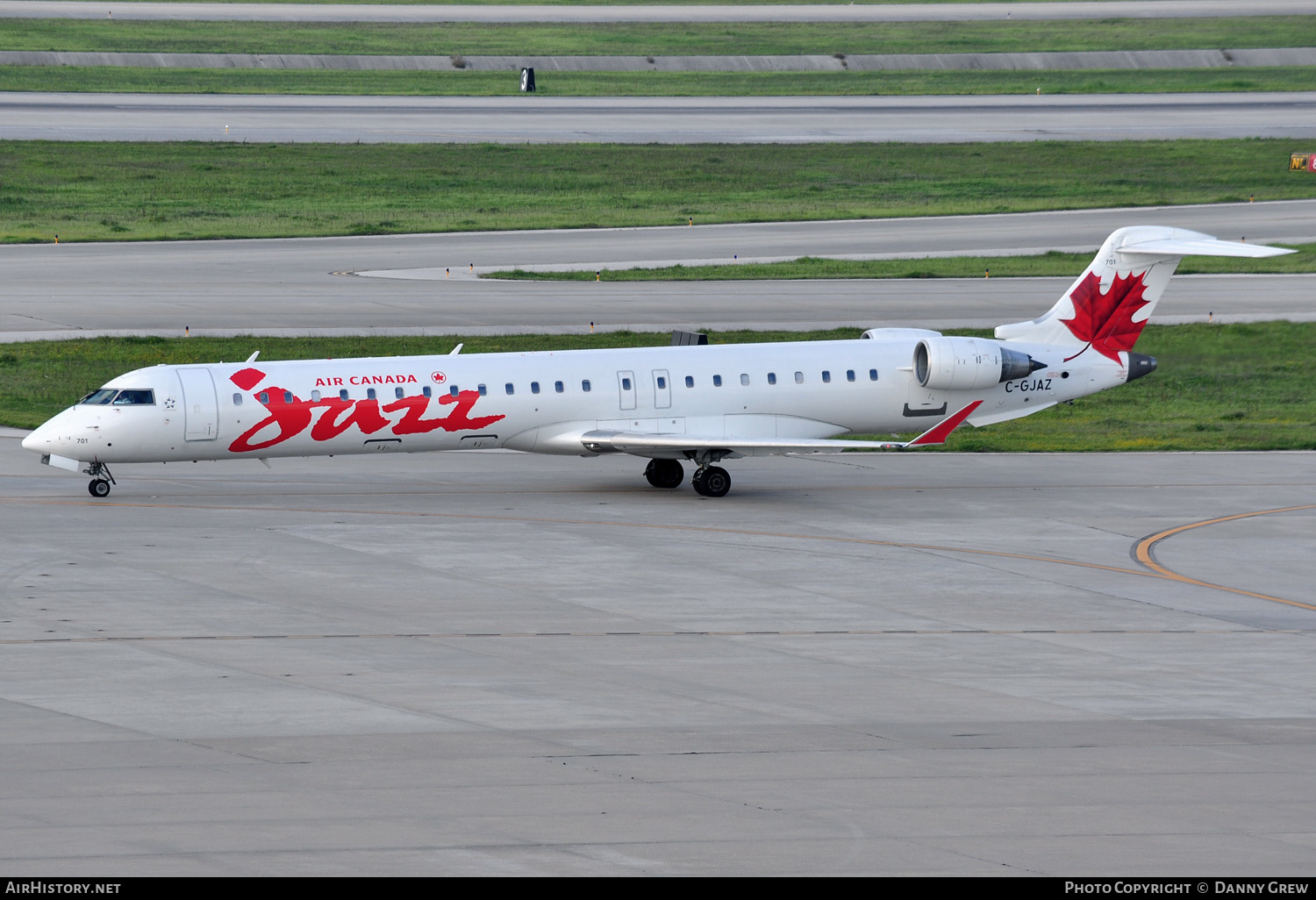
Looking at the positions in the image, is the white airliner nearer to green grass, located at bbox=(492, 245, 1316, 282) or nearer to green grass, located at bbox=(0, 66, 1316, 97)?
green grass, located at bbox=(492, 245, 1316, 282)

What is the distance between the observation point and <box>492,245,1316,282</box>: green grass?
60469 mm

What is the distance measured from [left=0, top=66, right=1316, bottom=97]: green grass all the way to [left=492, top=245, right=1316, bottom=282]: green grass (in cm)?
3988

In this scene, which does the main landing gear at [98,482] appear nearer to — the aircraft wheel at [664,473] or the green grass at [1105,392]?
the green grass at [1105,392]

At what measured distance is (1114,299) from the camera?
37.5 metres

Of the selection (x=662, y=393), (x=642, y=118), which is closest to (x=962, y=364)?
(x=662, y=393)

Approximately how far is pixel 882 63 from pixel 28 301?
231ft

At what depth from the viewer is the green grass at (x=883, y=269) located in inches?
2381

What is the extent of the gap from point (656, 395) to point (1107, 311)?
9.99 metres

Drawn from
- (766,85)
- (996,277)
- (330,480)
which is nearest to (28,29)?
(766,85)

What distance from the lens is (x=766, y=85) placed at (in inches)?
4146

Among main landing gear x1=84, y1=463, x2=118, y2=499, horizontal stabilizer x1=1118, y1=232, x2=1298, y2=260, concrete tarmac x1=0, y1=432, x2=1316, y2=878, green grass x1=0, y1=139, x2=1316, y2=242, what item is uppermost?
green grass x1=0, y1=139, x2=1316, y2=242

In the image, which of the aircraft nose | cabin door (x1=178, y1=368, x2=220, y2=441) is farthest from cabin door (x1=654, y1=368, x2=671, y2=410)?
the aircraft nose

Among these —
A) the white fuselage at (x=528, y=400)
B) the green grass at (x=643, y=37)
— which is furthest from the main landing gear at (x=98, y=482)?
the green grass at (x=643, y=37)

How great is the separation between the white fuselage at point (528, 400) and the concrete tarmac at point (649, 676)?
Result: 1.31 m
